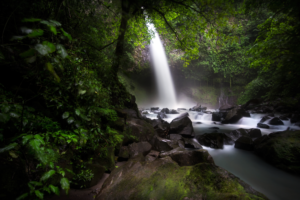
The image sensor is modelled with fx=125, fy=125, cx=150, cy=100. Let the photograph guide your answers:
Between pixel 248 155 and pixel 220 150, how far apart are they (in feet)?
2.88

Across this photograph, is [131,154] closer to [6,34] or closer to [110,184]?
[110,184]

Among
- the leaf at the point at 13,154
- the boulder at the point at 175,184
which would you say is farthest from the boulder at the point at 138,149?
the leaf at the point at 13,154

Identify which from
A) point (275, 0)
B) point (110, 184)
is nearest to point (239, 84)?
point (275, 0)

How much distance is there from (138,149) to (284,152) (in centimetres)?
424

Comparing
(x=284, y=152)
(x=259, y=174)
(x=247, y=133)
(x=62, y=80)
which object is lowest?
(x=259, y=174)

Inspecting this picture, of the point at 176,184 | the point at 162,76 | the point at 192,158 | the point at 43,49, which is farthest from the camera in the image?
the point at 162,76

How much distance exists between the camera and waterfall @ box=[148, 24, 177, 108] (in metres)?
17.9

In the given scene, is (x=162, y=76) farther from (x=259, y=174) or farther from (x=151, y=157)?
(x=151, y=157)

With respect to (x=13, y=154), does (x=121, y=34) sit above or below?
above

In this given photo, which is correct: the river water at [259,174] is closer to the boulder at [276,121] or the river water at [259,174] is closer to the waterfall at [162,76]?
the boulder at [276,121]

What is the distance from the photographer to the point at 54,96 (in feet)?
5.99

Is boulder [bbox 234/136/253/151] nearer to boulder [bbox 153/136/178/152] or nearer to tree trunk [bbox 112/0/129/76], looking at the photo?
boulder [bbox 153/136/178/152]

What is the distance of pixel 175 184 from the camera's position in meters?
1.71

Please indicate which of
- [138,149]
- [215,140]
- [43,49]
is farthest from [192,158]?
[43,49]
